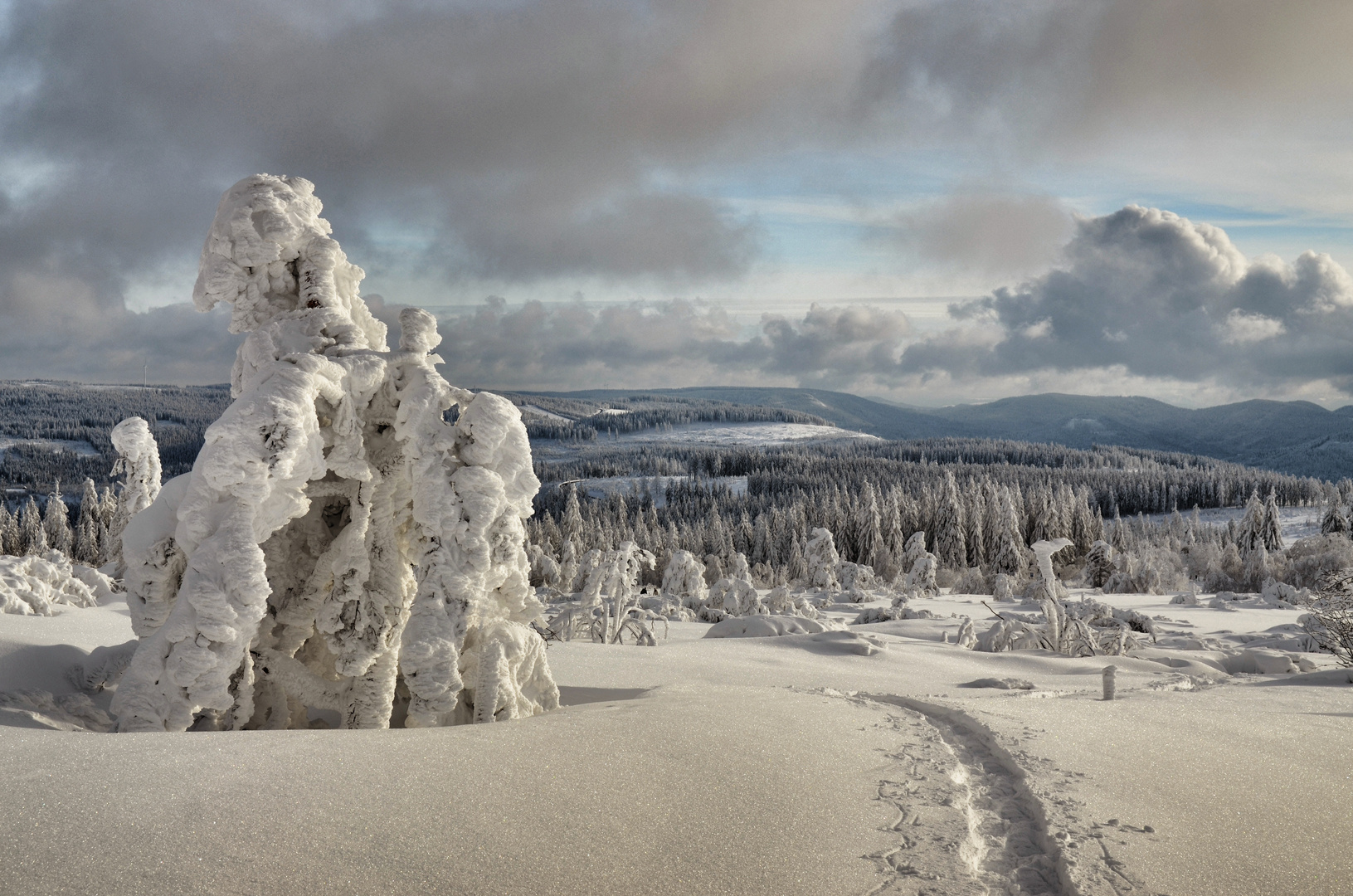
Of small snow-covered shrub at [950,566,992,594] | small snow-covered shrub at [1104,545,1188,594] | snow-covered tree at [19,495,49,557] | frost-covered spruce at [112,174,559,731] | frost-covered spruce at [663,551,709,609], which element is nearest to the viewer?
frost-covered spruce at [112,174,559,731]

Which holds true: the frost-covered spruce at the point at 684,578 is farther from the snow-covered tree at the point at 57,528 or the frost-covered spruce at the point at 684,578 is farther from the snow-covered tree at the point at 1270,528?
the snow-covered tree at the point at 57,528

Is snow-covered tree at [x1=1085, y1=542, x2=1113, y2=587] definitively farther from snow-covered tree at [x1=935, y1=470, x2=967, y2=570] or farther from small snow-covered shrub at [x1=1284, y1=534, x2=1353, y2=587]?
snow-covered tree at [x1=935, y1=470, x2=967, y2=570]

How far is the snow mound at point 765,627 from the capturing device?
14.4m

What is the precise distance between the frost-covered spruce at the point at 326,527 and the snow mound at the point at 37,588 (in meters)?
4.55

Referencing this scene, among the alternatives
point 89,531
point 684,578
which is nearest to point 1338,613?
point 684,578

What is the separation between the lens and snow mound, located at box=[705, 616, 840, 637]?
14.4 m

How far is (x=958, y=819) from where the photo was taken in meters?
4.04

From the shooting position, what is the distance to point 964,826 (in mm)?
3973

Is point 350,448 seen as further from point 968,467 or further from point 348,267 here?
point 968,467

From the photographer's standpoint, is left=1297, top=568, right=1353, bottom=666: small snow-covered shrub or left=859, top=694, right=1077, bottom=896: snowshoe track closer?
left=859, top=694, right=1077, bottom=896: snowshoe track

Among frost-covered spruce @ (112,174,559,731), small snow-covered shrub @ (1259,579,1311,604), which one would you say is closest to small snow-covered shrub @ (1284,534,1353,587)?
small snow-covered shrub @ (1259,579,1311,604)

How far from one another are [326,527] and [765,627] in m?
9.38

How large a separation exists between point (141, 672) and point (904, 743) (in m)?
5.36

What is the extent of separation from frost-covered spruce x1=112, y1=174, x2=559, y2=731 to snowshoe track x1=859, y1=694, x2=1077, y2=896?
10.5 ft
